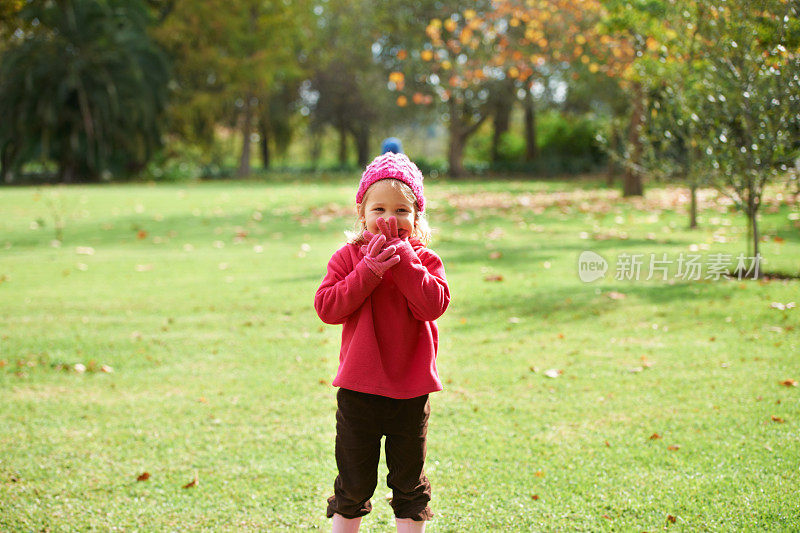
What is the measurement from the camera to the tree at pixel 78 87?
23.3 m

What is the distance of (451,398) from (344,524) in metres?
1.75

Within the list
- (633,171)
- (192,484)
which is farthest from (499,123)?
(192,484)

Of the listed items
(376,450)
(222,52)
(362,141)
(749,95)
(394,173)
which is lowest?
(376,450)

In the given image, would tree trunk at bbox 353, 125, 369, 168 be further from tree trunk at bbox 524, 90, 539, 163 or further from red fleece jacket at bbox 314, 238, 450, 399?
red fleece jacket at bbox 314, 238, 450, 399

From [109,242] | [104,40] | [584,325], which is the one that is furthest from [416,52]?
[584,325]

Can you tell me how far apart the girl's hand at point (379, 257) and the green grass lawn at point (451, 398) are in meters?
1.22

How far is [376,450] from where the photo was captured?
7.68 ft

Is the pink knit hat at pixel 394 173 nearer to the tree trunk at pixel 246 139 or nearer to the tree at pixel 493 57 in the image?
the tree at pixel 493 57

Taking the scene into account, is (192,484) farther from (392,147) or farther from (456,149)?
(456,149)

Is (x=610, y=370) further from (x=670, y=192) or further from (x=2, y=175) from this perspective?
(x=2, y=175)

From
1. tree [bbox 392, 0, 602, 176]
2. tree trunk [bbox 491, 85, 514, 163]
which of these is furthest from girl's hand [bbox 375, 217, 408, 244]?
tree trunk [bbox 491, 85, 514, 163]

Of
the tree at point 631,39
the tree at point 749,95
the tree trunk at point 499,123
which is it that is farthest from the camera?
the tree trunk at point 499,123

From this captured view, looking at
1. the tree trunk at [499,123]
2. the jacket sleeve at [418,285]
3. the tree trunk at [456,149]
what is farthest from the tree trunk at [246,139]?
the jacket sleeve at [418,285]

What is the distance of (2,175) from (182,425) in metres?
25.4
